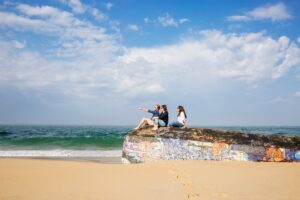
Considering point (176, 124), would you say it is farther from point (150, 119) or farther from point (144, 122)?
point (144, 122)

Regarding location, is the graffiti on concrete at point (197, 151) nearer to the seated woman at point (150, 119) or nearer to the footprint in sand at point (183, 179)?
the seated woman at point (150, 119)

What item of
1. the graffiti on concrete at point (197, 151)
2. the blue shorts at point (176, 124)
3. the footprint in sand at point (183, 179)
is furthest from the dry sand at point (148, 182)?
the blue shorts at point (176, 124)

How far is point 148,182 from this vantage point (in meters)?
5.84

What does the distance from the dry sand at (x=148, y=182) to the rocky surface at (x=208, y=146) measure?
1681mm

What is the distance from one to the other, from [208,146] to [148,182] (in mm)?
4180

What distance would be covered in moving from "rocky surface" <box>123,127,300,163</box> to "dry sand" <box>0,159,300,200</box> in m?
1.68

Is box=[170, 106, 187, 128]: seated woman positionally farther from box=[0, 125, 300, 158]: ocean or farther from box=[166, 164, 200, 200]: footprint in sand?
box=[166, 164, 200, 200]: footprint in sand

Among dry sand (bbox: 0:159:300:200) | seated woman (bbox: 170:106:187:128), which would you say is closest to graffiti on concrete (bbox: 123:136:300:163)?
seated woman (bbox: 170:106:187:128)

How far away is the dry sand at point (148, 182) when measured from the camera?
4.85m

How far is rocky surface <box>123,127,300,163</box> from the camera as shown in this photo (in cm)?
934

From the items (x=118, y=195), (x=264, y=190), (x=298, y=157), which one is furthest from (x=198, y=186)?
(x=298, y=157)

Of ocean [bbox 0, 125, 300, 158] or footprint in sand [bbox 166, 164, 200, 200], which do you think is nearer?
footprint in sand [bbox 166, 164, 200, 200]

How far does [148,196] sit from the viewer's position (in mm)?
4801

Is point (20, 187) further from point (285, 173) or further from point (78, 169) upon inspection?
point (285, 173)
